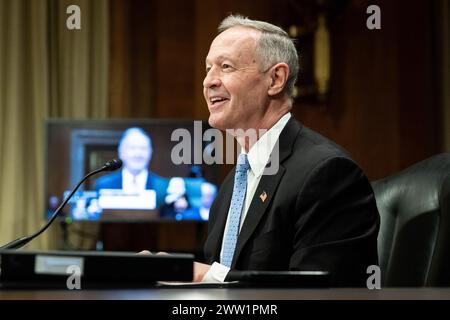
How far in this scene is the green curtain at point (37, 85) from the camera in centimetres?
377

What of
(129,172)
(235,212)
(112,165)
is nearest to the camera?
(112,165)

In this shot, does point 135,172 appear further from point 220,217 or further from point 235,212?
point 235,212

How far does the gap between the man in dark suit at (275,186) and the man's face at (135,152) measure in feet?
4.84

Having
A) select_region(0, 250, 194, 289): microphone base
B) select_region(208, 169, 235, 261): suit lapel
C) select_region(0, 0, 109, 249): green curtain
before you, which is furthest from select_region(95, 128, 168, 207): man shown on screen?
select_region(0, 250, 194, 289): microphone base

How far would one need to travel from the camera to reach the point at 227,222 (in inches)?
74.7

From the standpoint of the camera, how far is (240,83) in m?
2.02

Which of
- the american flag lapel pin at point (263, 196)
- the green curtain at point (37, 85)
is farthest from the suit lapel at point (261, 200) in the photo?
the green curtain at point (37, 85)

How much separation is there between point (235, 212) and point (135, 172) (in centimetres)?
184

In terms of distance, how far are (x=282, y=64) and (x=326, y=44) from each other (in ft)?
6.42

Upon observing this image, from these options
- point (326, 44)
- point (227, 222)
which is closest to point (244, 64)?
point (227, 222)

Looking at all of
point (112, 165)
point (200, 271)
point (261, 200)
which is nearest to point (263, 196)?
point (261, 200)

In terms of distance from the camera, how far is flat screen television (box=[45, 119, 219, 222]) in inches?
143

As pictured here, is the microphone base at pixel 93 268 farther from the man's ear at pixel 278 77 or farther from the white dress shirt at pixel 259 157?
the man's ear at pixel 278 77

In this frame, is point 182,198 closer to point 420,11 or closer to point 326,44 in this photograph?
point 326,44
